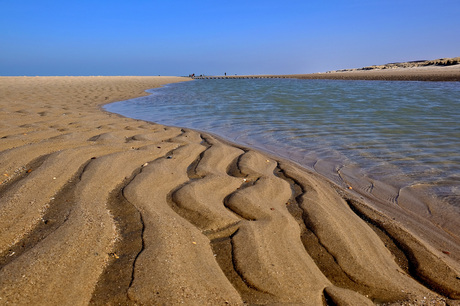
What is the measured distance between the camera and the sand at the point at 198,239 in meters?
1.76

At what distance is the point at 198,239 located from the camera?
2.27m

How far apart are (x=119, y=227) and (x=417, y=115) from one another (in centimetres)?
842

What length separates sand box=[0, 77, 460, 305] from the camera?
1760 millimetres

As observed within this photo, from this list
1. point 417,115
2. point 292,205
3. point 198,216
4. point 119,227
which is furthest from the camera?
point 417,115

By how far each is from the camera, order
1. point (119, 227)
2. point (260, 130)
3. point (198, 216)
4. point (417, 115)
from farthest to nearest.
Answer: point (417, 115), point (260, 130), point (198, 216), point (119, 227)

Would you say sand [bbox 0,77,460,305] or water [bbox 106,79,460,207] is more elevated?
sand [bbox 0,77,460,305]

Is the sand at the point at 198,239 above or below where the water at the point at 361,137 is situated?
above

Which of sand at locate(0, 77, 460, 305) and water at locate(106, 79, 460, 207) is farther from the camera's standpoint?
water at locate(106, 79, 460, 207)

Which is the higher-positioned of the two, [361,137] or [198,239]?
[198,239]

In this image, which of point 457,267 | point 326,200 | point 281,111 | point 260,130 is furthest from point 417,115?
point 457,267

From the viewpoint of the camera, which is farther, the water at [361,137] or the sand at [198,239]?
the water at [361,137]

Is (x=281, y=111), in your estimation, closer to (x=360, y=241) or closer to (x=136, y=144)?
(x=136, y=144)

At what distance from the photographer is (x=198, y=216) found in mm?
2641

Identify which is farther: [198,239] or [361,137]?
[361,137]
